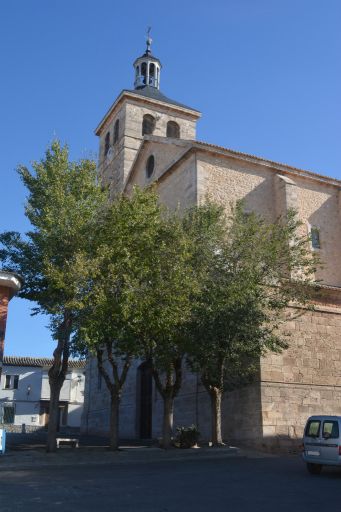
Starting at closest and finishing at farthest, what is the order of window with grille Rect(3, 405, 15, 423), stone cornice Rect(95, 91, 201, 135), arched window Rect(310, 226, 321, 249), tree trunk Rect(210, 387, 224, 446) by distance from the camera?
tree trunk Rect(210, 387, 224, 446) < arched window Rect(310, 226, 321, 249) < stone cornice Rect(95, 91, 201, 135) < window with grille Rect(3, 405, 15, 423)

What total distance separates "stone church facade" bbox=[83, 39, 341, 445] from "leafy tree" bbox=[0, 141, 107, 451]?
6243mm

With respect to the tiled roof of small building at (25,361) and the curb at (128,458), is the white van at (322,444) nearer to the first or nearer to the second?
the curb at (128,458)

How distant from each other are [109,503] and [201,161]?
706 inches

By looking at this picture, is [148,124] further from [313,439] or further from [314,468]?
[314,468]

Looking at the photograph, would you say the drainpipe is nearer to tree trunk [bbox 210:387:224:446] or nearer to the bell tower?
tree trunk [bbox 210:387:224:446]

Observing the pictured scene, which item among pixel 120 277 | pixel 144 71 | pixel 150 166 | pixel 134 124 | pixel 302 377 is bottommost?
pixel 302 377

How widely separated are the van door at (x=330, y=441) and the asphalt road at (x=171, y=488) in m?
0.44

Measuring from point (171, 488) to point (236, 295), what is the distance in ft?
21.9

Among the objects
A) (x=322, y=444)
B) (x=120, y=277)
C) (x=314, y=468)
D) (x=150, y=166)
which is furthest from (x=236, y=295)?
(x=150, y=166)

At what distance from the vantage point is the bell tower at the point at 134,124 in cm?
3438

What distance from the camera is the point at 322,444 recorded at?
1162 cm

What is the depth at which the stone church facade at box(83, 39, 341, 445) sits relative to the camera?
1730cm

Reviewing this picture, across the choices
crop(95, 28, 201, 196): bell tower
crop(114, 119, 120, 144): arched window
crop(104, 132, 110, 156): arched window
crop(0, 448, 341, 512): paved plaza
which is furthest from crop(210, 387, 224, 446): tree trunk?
crop(104, 132, 110, 156): arched window

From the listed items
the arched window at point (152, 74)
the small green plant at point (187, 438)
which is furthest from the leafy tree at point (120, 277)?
the arched window at point (152, 74)
